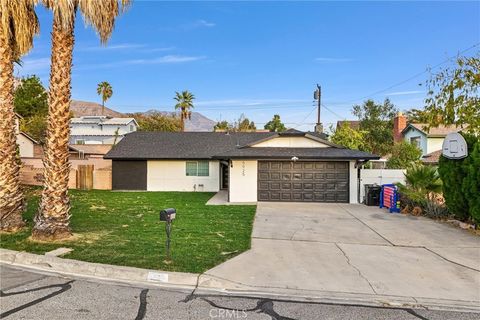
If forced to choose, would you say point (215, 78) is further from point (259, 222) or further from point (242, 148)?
point (259, 222)

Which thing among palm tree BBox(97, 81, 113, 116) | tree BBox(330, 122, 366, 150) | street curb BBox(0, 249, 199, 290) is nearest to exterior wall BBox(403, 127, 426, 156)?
tree BBox(330, 122, 366, 150)

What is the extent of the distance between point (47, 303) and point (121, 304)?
3.31 ft

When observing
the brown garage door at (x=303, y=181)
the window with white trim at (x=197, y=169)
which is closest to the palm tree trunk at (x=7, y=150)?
the brown garage door at (x=303, y=181)

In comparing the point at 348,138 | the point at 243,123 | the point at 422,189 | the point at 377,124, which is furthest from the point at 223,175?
the point at 243,123

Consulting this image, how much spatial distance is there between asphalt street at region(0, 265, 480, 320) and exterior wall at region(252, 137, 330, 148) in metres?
14.0

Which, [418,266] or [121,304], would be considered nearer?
[121,304]

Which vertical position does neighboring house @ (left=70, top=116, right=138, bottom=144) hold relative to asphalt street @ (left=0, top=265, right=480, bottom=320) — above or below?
above

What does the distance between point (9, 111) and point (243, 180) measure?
10988 mm

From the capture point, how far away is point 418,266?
22.3ft

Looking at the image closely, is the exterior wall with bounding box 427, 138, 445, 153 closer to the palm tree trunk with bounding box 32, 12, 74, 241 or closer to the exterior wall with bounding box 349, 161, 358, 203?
the exterior wall with bounding box 349, 161, 358, 203

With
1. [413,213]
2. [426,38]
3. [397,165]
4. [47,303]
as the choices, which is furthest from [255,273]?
[397,165]

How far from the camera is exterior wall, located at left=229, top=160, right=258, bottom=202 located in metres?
17.5

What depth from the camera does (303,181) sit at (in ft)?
57.2

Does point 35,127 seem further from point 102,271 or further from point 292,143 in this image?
point 102,271
